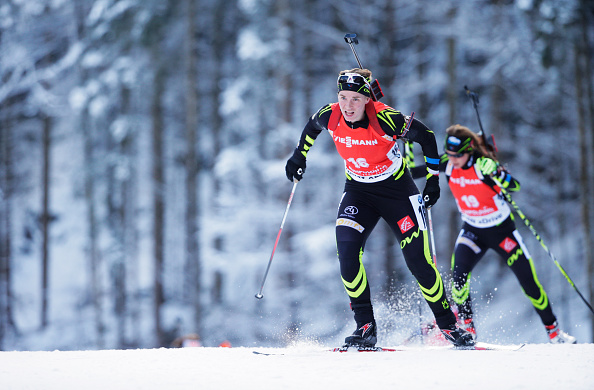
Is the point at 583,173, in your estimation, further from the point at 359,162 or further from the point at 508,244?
the point at 359,162

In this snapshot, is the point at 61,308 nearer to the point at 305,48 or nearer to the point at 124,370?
the point at 305,48

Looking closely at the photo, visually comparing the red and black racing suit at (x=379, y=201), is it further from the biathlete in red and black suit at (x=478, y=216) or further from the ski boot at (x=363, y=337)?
the biathlete in red and black suit at (x=478, y=216)

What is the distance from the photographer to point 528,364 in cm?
410

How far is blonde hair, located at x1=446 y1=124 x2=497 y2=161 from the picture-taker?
6434 mm

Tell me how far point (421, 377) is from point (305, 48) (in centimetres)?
1509

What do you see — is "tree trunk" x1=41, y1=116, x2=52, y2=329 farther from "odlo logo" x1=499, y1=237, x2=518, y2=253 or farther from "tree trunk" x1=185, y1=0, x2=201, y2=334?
"odlo logo" x1=499, y1=237, x2=518, y2=253

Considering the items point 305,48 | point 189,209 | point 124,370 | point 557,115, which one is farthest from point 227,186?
point 124,370

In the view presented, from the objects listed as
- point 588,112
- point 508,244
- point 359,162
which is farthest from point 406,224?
point 588,112

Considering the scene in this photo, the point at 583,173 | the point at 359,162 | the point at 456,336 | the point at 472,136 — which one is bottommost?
the point at 456,336

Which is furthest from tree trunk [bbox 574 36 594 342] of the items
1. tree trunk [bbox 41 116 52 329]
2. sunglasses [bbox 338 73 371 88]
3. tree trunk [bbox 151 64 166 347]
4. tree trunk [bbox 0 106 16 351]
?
tree trunk [bbox 0 106 16 351]

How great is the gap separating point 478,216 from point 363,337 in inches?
96.8

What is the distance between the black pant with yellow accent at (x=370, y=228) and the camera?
15.9ft

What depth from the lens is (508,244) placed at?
6.67m

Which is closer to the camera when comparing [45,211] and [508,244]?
[508,244]
